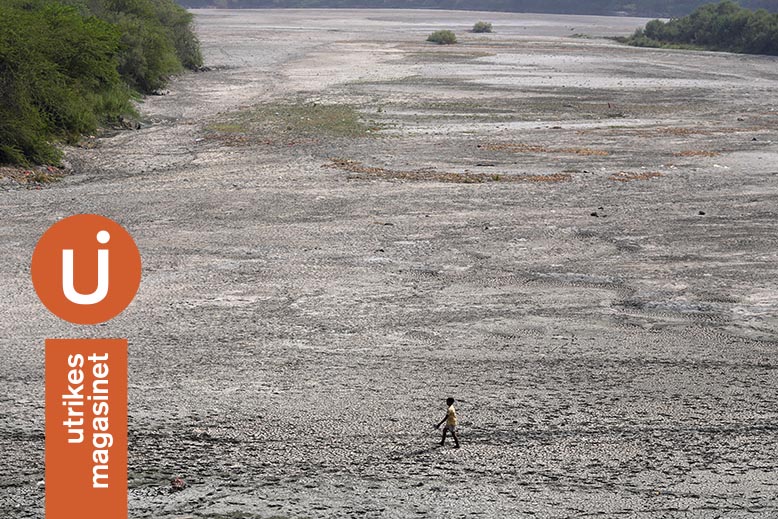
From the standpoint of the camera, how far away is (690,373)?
13148mm

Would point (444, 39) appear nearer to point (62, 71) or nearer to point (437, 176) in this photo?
point (62, 71)

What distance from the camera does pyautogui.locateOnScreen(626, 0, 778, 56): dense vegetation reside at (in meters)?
82.4

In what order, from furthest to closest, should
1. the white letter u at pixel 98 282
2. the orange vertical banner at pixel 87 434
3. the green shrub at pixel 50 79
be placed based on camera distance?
the green shrub at pixel 50 79 < the white letter u at pixel 98 282 < the orange vertical banner at pixel 87 434

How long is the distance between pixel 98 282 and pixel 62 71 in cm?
2326

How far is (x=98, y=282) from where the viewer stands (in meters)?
13.1

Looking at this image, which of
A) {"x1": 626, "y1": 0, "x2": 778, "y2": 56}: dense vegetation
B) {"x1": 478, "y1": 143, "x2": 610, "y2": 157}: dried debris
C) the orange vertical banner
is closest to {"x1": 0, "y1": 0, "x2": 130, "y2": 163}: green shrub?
{"x1": 478, "y1": 143, "x2": 610, "y2": 157}: dried debris

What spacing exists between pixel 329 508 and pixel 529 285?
7997mm

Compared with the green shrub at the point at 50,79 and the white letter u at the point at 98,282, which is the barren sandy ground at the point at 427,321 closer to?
the white letter u at the point at 98,282

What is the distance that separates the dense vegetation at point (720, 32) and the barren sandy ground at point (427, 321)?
5134 cm

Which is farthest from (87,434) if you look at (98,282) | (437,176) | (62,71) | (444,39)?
(444,39)

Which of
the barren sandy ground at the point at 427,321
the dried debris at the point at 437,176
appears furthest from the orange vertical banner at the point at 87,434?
the dried debris at the point at 437,176

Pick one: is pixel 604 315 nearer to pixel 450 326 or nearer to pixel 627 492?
pixel 450 326

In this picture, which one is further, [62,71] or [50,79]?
[62,71]

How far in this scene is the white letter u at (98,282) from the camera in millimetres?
13062
